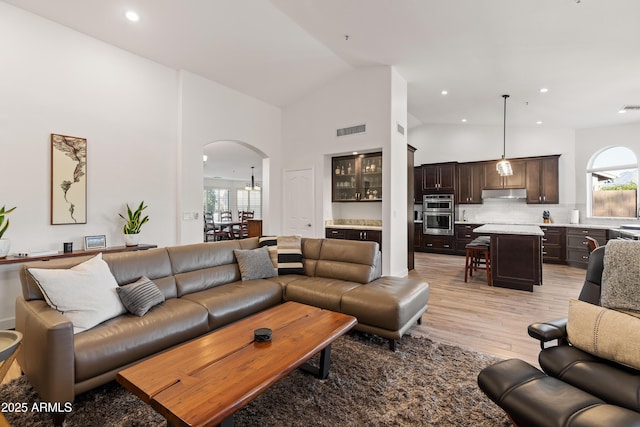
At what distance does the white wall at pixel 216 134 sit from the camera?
191 inches

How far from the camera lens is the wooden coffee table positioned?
1295 millimetres

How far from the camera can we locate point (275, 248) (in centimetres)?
387

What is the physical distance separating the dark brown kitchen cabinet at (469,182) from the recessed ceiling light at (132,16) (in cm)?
728

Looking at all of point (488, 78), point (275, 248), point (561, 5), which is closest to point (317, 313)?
point (275, 248)

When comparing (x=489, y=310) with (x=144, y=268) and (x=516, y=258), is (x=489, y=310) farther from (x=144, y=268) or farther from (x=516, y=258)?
(x=144, y=268)

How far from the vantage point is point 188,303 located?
2.63m

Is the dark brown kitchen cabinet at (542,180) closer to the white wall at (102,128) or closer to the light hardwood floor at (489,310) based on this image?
the light hardwood floor at (489,310)

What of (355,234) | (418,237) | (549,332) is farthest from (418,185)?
(549,332)

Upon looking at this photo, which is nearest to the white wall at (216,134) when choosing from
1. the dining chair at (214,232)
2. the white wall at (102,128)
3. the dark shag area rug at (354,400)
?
the white wall at (102,128)

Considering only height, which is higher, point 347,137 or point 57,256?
point 347,137

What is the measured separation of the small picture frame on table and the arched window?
9.15 metres

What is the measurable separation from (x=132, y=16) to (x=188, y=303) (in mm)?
3554

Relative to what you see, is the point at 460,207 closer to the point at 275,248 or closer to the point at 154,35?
the point at 275,248

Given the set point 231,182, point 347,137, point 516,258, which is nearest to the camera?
point 516,258
